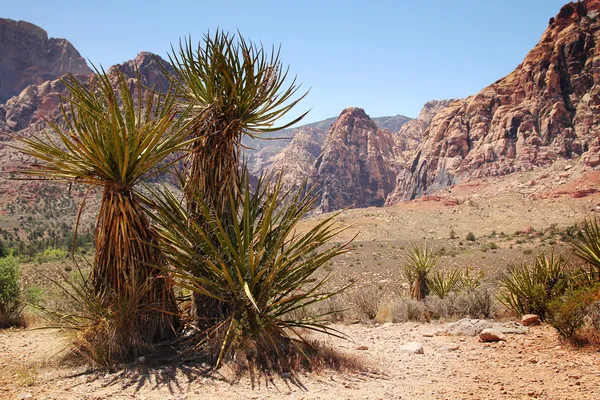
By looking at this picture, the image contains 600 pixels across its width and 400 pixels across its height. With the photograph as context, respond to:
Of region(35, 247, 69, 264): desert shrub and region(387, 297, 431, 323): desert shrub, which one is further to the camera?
region(35, 247, 69, 264): desert shrub

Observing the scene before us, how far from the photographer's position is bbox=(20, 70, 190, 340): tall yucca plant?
17.2 ft

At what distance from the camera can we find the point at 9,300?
29.0 feet

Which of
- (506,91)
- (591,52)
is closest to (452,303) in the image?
(591,52)

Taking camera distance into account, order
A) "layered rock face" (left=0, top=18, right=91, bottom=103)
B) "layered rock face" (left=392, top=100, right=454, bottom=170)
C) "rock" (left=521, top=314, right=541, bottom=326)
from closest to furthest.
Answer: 1. "rock" (left=521, top=314, right=541, bottom=326)
2. "layered rock face" (left=392, top=100, right=454, bottom=170)
3. "layered rock face" (left=0, top=18, right=91, bottom=103)

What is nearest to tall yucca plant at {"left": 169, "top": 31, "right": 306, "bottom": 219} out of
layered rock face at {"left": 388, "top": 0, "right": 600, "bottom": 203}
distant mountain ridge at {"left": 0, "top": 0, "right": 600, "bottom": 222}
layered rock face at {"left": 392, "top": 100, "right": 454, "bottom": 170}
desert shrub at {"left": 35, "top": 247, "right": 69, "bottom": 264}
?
distant mountain ridge at {"left": 0, "top": 0, "right": 600, "bottom": 222}

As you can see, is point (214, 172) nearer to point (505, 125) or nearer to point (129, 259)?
point (129, 259)

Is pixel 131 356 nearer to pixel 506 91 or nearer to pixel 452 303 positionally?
pixel 452 303

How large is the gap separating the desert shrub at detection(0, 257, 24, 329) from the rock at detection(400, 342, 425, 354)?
24.3ft

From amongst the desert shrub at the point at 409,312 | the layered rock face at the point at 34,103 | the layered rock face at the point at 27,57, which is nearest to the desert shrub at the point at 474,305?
the desert shrub at the point at 409,312

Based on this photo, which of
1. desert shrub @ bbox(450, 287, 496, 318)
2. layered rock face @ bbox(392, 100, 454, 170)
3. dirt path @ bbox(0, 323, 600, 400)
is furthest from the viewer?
layered rock face @ bbox(392, 100, 454, 170)

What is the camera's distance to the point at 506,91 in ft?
240

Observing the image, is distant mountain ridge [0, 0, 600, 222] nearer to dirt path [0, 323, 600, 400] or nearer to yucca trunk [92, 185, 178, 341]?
yucca trunk [92, 185, 178, 341]

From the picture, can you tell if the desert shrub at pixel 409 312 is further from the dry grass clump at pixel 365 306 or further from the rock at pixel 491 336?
the rock at pixel 491 336

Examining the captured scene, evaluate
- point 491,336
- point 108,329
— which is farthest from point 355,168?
point 108,329
